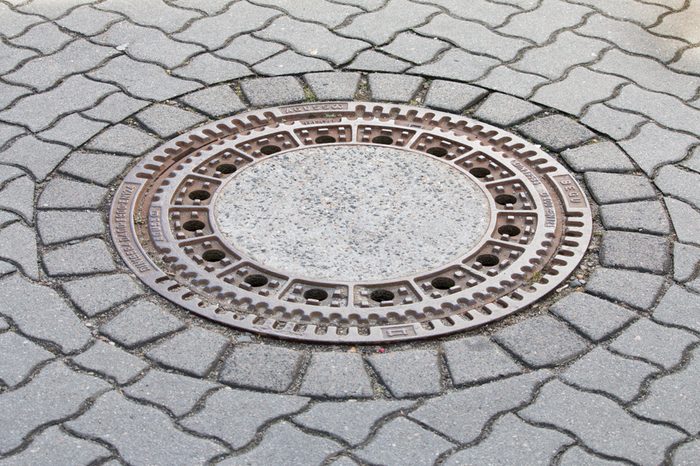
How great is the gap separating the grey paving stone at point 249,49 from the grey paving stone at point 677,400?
2499mm

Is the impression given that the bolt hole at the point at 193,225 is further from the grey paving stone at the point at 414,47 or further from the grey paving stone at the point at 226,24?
the grey paving stone at the point at 414,47

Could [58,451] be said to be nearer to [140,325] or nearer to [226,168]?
[140,325]

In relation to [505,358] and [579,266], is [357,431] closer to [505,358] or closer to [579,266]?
[505,358]

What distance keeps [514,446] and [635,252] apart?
1122mm

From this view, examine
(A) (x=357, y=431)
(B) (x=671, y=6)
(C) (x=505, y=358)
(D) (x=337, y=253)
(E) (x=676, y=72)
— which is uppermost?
(B) (x=671, y=6)

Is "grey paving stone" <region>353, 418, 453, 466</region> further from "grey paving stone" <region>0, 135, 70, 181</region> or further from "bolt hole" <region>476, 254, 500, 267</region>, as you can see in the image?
"grey paving stone" <region>0, 135, 70, 181</region>

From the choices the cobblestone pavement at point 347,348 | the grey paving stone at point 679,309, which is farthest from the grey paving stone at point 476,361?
the grey paving stone at point 679,309

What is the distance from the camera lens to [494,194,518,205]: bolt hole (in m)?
4.16

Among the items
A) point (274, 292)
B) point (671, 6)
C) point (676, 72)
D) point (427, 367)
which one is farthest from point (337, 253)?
point (671, 6)

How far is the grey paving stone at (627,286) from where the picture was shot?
3.66 meters

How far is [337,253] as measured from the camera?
387 cm

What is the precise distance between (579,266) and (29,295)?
1.91 metres

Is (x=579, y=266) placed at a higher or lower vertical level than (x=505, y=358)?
higher

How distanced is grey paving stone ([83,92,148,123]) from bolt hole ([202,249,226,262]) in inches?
38.5
